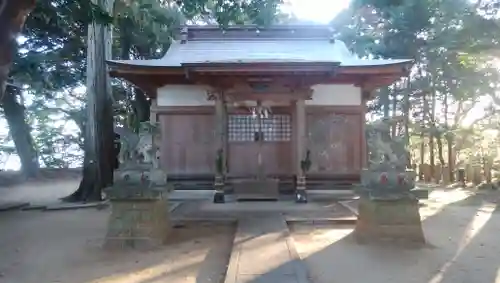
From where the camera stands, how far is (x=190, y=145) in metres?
11.3

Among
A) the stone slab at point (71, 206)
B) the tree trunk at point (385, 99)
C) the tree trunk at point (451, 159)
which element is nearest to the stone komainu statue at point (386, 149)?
the stone slab at point (71, 206)

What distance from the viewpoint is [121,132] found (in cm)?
641

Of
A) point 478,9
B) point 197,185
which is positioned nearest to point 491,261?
point 197,185

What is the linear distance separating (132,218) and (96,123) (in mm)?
6471

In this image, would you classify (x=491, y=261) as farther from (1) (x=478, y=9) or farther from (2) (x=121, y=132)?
(1) (x=478, y=9)

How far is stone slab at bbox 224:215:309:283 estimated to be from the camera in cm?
410

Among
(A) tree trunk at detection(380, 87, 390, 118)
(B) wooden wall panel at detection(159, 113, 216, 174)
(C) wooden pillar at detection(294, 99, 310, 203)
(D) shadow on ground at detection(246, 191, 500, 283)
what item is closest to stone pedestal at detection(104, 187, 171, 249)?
(D) shadow on ground at detection(246, 191, 500, 283)

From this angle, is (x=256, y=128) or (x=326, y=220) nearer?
(x=326, y=220)

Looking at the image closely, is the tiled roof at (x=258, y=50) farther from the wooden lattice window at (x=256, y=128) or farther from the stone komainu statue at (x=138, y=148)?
the stone komainu statue at (x=138, y=148)

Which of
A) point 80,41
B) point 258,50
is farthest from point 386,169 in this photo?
point 80,41

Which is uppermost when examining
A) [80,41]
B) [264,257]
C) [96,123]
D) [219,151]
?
[80,41]

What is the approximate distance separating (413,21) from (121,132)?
11.4 meters

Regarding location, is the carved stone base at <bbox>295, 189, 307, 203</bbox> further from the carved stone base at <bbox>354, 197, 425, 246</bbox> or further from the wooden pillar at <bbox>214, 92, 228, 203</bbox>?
the carved stone base at <bbox>354, 197, 425, 246</bbox>

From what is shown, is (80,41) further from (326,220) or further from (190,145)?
(326,220)
